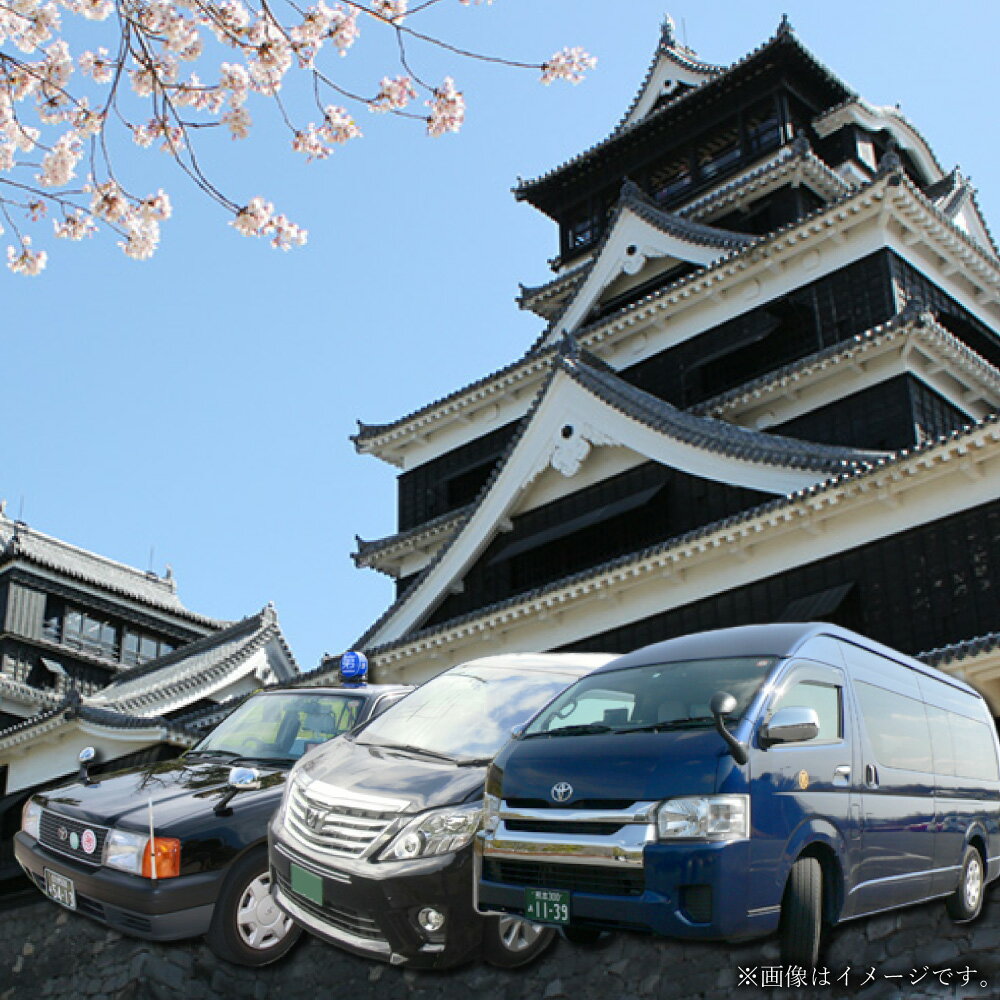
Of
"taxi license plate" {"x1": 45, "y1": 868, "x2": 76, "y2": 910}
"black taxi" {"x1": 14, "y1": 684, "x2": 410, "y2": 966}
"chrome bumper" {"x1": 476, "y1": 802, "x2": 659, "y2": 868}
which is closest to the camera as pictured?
"chrome bumper" {"x1": 476, "y1": 802, "x2": 659, "y2": 868}

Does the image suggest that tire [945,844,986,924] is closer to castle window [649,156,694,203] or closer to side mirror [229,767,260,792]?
side mirror [229,767,260,792]

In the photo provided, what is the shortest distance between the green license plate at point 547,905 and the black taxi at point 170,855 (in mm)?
2088

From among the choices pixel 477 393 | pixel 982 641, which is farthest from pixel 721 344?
pixel 982 641

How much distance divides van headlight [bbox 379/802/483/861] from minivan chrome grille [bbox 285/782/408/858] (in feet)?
0.39

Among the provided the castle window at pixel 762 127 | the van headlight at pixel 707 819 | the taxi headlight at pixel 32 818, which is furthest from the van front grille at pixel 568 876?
the castle window at pixel 762 127

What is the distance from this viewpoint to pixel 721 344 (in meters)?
21.0

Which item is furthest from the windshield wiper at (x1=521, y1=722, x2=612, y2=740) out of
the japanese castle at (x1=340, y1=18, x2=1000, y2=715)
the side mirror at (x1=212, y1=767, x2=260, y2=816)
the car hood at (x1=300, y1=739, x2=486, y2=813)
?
the japanese castle at (x1=340, y1=18, x2=1000, y2=715)

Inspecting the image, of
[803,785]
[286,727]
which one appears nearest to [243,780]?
[286,727]

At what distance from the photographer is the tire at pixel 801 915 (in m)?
5.21

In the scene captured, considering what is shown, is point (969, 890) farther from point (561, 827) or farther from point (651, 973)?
point (561, 827)

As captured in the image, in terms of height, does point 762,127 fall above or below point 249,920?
above

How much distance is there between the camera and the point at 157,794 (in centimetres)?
713

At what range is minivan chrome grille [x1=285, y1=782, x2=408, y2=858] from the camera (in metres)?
5.77

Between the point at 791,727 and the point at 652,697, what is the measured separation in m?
1.10
